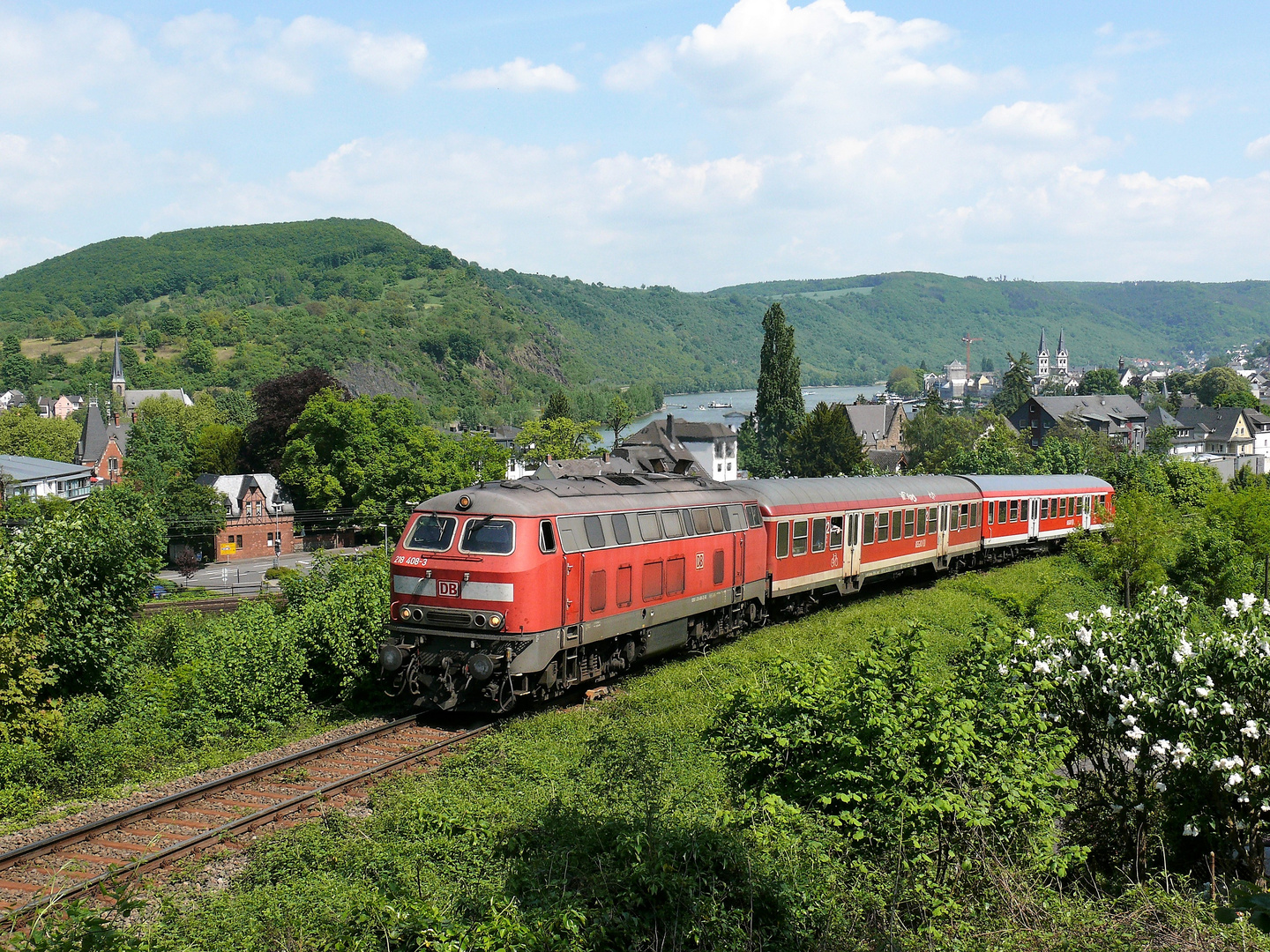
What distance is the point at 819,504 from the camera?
26.4 m

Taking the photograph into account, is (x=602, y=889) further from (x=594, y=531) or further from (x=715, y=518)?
(x=715, y=518)

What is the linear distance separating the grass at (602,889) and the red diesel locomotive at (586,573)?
331 cm

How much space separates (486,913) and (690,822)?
2481 mm

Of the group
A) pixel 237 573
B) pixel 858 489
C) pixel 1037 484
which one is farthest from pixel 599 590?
pixel 237 573

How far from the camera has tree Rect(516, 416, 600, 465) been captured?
10681 cm

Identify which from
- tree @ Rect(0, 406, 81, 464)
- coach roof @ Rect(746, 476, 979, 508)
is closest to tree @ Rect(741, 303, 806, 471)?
coach roof @ Rect(746, 476, 979, 508)

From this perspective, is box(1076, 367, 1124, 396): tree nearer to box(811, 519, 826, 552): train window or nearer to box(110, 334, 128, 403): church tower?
box(811, 519, 826, 552): train window

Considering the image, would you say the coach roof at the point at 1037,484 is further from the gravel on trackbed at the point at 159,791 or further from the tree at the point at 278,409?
the tree at the point at 278,409

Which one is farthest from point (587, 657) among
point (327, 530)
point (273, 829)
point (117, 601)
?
point (327, 530)

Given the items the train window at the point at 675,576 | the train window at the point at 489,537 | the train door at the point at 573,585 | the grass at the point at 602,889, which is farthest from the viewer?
the train window at the point at 675,576

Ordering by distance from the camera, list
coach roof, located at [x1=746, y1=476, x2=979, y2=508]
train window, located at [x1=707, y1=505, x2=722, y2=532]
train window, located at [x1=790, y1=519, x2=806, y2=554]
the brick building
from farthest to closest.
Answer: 1. the brick building
2. train window, located at [x1=790, y1=519, x2=806, y2=554]
3. coach roof, located at [x1=746, y1=476, x2=979, y2=508]
4. train window, located at [x1=707, y1=505, x2=722, y2=532]

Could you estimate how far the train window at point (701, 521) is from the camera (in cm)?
2064

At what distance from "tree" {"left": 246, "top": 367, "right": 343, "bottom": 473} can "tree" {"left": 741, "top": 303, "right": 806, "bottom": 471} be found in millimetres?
48236

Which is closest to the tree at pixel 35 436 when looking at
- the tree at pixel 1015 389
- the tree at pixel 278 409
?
the tree at pixel 278 409
